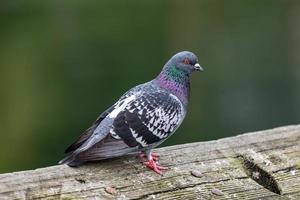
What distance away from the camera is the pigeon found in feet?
12.0

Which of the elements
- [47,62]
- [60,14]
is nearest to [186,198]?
[47,62]

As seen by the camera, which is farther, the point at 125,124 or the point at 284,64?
the point at 284,64

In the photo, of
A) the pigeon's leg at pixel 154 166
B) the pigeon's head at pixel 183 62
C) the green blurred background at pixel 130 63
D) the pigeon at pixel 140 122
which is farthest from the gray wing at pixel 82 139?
the green blurred background at pixel 130 63

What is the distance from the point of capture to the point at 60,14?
16719mm

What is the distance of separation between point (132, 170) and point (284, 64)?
11.1m

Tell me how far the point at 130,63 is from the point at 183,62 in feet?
31.8

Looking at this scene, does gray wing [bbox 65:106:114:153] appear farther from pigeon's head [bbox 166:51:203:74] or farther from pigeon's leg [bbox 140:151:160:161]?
pigeon's head [bbox 166:51:203:74]

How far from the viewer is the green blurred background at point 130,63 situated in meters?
11.3

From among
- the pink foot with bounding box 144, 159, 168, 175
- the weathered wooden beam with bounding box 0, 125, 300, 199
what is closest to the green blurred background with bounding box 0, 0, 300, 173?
the weathered wooden beam with bounding box 0, 125, 300, 199

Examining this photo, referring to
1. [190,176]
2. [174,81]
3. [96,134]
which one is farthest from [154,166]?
[174,81]

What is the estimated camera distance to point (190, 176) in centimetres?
349

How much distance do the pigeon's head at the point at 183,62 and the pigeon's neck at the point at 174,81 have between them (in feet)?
0.06

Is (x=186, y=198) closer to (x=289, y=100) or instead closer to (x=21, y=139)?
(x=21, y=139)

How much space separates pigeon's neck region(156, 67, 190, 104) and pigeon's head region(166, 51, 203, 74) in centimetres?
2
